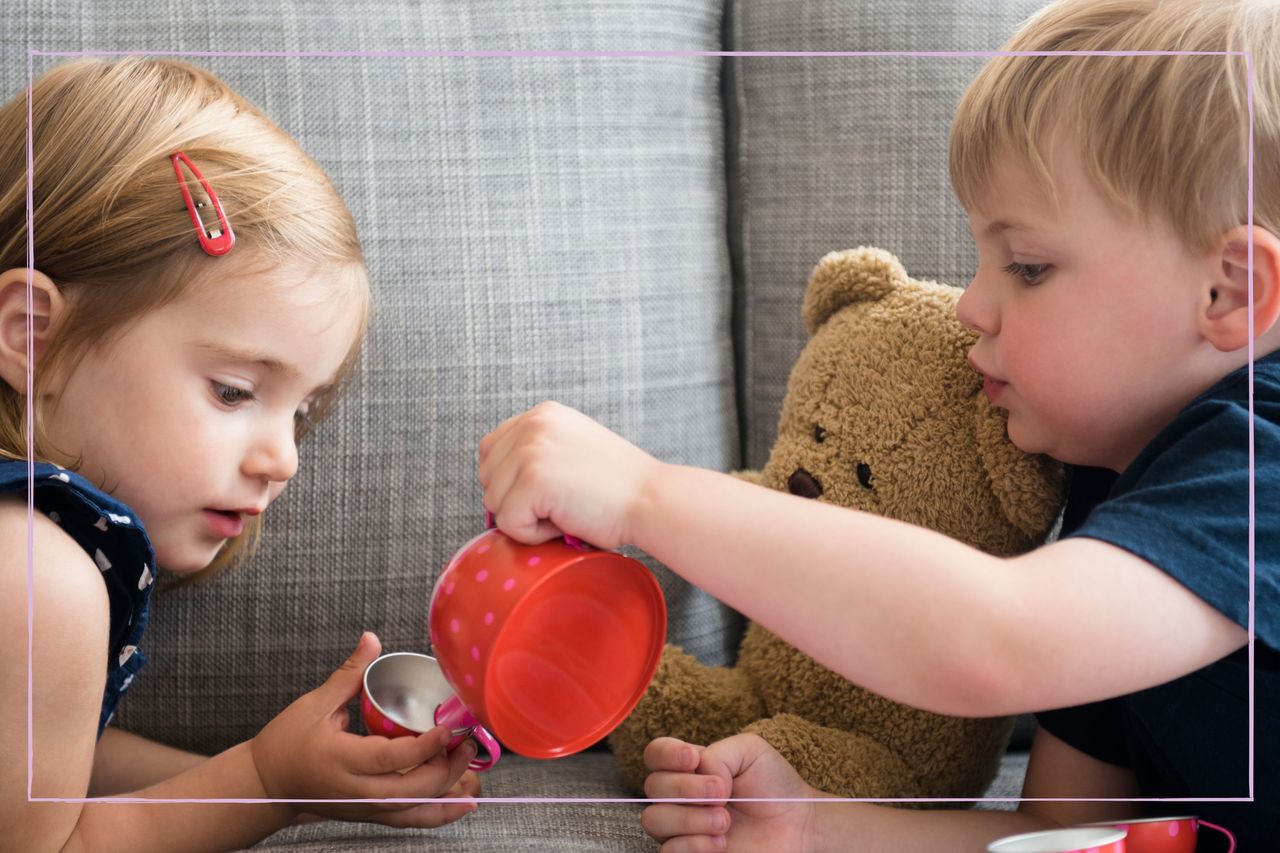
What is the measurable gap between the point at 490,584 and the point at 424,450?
214mm

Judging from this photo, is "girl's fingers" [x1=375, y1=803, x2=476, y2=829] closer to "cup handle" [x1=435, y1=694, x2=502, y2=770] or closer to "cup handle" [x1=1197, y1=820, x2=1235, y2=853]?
"cup handle" [x1=435, y1=694, x2=502, y2=770]

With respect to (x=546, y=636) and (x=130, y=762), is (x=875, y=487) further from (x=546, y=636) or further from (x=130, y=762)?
(x=130, y=762)

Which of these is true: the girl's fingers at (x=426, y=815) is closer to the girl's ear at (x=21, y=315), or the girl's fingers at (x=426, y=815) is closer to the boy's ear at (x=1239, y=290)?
the girl's ear at (x=21, y=315)

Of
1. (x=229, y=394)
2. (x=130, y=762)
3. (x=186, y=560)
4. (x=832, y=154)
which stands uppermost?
(x=832, y=154)

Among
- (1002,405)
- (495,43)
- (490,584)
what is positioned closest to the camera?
(490,584)

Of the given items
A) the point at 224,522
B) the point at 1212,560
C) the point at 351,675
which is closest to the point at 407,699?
the point at 351,675

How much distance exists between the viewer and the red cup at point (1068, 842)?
0.55m

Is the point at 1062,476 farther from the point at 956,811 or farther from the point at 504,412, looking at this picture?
the point at 504,412

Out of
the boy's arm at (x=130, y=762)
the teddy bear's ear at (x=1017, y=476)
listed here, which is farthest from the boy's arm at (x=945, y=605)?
the boy's arm at (x=130, y=762)

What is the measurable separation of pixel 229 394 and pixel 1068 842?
0.52 meters

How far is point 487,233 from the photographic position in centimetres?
77

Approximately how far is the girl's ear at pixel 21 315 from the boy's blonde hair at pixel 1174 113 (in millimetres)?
558

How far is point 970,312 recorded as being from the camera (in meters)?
0.68

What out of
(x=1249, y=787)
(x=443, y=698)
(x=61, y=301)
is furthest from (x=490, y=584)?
(x=1249, y=787)
